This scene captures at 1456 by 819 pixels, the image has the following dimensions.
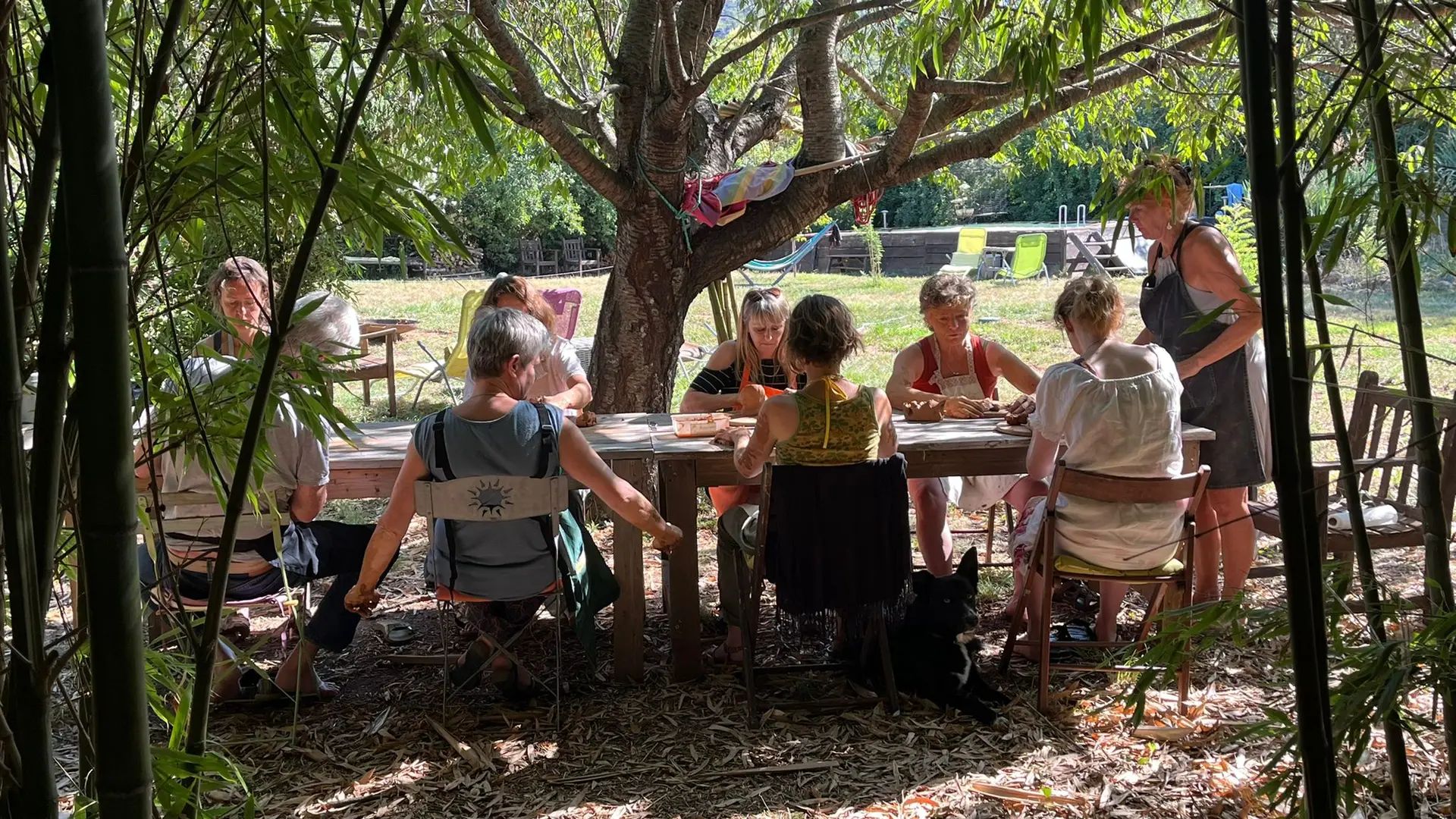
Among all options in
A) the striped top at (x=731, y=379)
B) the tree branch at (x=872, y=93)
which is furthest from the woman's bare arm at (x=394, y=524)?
the tree branch at (x=872, y=93)

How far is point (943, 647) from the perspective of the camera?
3.55 metres

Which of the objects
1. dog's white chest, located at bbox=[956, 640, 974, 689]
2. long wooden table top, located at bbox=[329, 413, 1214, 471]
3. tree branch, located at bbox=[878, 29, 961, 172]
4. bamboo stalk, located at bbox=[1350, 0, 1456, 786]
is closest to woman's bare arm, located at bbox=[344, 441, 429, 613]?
long wooden table top, located at bbox=[329, 413, 1214, 471]

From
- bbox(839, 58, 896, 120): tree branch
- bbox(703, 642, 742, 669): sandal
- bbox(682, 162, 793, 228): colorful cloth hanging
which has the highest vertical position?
bbox(839, 58, 896, 120): tree branch

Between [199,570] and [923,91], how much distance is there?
3.06 m

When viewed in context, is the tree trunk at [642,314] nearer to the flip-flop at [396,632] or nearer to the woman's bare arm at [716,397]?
the woman's bare arm at [716,397]

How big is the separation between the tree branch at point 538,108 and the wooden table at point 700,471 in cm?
154

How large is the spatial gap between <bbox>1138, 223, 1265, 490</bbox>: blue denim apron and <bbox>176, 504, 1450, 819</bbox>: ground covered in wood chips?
2.05 ft

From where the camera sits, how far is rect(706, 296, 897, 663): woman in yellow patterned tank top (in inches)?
130

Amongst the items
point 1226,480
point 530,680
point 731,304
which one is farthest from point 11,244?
point 731,304

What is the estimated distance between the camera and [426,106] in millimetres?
6043

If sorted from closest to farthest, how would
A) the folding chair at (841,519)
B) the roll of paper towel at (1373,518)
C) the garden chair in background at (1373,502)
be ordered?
the folding chair at (841,519) < the garden chair in background at (1373,502) < the roll of paper towel at (1373,518)

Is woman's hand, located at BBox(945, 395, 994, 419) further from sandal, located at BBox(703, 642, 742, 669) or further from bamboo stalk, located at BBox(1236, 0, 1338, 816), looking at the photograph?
bamboo stalk, located at BBox(1236, 0, 1338, 816)

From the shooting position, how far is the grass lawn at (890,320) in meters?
8.21

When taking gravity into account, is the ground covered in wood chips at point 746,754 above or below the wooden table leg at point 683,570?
below
